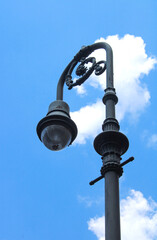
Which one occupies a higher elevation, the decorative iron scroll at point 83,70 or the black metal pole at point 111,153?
the decorative iron scroll at point 83,70

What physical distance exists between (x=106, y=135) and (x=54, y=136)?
3.25 ft

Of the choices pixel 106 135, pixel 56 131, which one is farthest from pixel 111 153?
pixel 56 131

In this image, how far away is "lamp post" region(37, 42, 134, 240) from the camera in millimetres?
4862

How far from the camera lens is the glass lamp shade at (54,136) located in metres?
6.13

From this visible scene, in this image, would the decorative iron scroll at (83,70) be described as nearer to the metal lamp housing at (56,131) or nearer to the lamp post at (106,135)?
the lamp post at (106,135)

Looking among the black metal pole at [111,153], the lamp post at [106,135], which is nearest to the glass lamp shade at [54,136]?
the lamp post at [106,135]

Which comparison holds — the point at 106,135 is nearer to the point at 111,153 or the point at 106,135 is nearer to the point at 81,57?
the point at 111,153

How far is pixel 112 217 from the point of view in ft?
15.6

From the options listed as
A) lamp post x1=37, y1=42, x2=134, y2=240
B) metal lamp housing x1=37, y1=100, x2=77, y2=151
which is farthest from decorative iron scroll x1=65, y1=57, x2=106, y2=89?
metal lamp housing x1=37, y1=100, x2=77, y2=151

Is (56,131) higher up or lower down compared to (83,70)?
lower down

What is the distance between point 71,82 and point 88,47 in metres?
0.80

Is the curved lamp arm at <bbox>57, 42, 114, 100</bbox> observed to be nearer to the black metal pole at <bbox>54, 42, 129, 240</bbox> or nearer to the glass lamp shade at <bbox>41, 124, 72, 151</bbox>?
the black metal pole at <bbox>54, 42, 129, 240</bbox>

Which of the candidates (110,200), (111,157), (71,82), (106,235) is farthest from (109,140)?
(71,82)

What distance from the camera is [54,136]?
20.1ft
